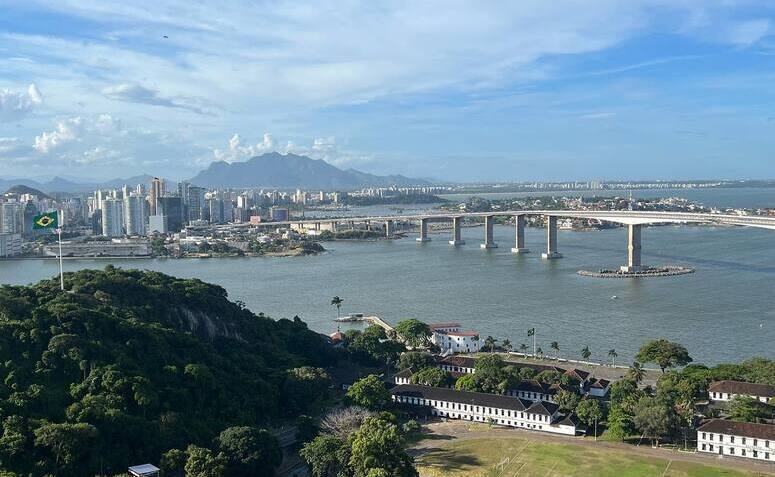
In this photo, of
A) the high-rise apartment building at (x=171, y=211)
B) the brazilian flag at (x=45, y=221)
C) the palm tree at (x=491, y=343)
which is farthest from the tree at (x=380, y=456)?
the high-rise apartment building at (x=171, y=211)

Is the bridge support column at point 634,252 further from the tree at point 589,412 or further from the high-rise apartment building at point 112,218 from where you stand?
the high-rise apartment building at point 112,218

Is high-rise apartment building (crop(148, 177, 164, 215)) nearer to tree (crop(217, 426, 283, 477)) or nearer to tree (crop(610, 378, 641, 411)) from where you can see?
tree (crop(610, 378, 641, 411))

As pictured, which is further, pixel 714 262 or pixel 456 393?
pixel 714 262

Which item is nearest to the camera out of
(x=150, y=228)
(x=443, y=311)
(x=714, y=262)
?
(x=443, y=311)

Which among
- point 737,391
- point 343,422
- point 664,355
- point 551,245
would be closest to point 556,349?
point 664,355

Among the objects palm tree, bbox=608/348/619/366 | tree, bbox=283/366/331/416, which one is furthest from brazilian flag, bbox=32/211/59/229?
palm tree, bbox=608/348/619/366

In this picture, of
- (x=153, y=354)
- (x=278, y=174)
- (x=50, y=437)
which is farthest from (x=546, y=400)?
(x=278, y=174)

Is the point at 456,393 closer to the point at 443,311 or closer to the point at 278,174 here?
the point at 443,311

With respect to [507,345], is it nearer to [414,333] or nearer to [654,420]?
[414,333]
